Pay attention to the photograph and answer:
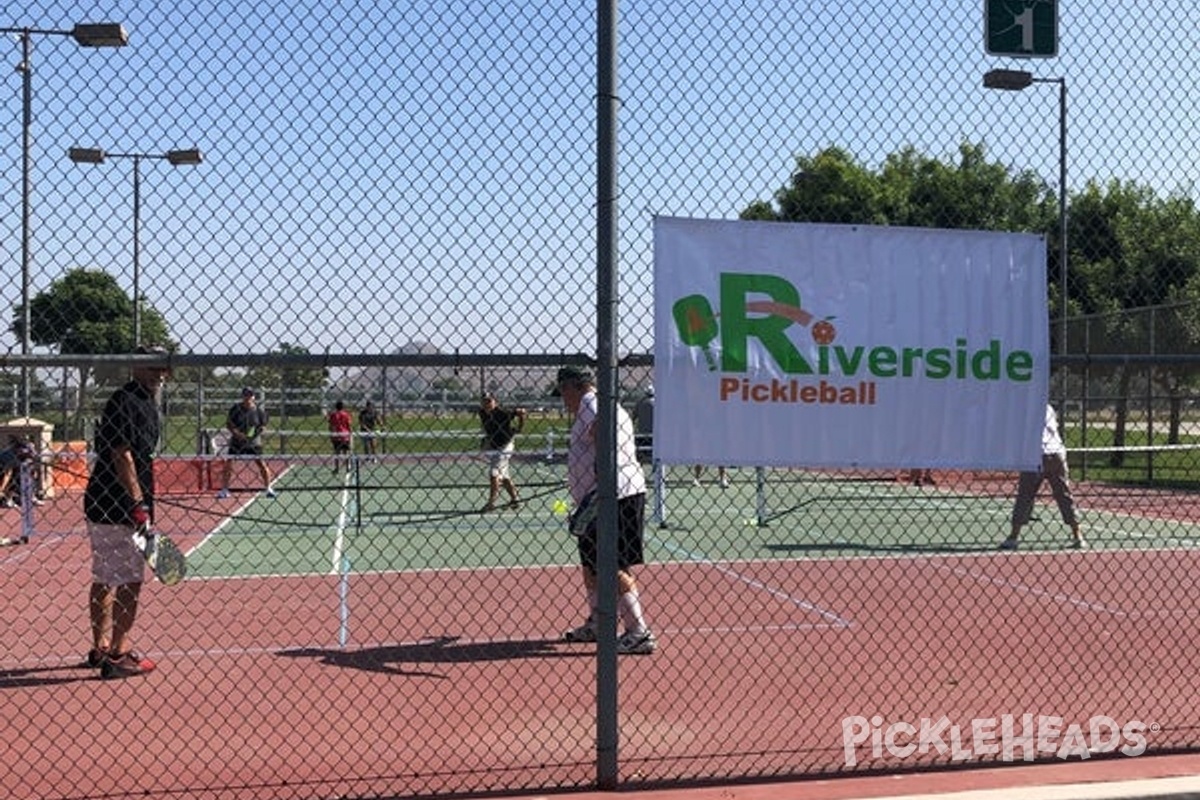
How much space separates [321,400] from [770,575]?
13866 mm

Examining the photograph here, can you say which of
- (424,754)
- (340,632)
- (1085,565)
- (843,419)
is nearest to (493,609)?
(340,632)

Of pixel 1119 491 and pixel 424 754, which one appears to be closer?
pixel 424 754

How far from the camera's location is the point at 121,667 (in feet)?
25.6

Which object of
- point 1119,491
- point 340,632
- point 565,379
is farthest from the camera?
point 1119,491

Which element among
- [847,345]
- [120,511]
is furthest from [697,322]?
[120,511]

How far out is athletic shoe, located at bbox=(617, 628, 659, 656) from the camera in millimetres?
8305

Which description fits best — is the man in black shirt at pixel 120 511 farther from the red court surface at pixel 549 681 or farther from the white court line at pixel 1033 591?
the white court line at pixel 1033 591

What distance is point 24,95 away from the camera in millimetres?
5816

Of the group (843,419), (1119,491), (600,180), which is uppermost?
(600,180)

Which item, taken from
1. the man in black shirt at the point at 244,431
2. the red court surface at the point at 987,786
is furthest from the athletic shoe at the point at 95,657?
the man in black shirt at the point at 244,431

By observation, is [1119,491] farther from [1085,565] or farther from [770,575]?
[770,575]

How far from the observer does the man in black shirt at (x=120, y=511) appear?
24.9ft

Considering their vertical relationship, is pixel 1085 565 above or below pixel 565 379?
below

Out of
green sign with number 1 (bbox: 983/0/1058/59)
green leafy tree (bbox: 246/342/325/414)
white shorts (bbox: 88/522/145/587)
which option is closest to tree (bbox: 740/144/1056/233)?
green sign with number 1 (bbox: 983/0/1058/59)
